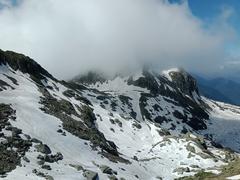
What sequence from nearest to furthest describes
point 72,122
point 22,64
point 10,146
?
point 10,146
point 72,122
point 22,64

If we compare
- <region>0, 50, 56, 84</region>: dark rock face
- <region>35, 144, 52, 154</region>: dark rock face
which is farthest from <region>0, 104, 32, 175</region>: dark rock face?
<region>0, 50, 56, 84</region>: dark rock face

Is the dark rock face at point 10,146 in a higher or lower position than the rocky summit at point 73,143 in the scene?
lower

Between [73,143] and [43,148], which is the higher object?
[73,143]

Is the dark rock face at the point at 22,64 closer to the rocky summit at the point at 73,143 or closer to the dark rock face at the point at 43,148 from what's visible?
the rocky summit at the point at 73,143

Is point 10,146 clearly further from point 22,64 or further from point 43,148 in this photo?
point 22,64

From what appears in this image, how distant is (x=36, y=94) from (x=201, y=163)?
186ft

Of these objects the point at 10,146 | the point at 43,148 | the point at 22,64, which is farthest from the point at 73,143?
the point at 22,64

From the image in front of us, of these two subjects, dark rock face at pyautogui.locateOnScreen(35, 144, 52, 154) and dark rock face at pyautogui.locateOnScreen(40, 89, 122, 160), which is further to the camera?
dark rock face at pyautogui.locateOnScreen(40, 89, 122, 160)

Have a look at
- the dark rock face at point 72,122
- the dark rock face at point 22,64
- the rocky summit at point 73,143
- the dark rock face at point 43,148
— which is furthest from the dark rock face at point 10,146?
the dark rock face at point 22,64

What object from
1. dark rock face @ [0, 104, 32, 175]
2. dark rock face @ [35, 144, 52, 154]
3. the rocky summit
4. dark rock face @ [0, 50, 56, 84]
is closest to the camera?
dark rock face @ [0, 104, 32, 175]

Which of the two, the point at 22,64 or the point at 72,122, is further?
the point at 22,64

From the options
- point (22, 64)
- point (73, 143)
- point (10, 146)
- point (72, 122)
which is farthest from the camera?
point (22, 64)

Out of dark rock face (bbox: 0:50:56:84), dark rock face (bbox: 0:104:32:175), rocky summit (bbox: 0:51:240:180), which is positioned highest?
dark rock face (bbox: 0:50:56:84)

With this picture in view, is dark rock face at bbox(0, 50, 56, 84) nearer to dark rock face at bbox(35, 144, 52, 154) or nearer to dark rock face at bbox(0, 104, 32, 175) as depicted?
dark rock face at bbox(0, 104, 32, 175)
